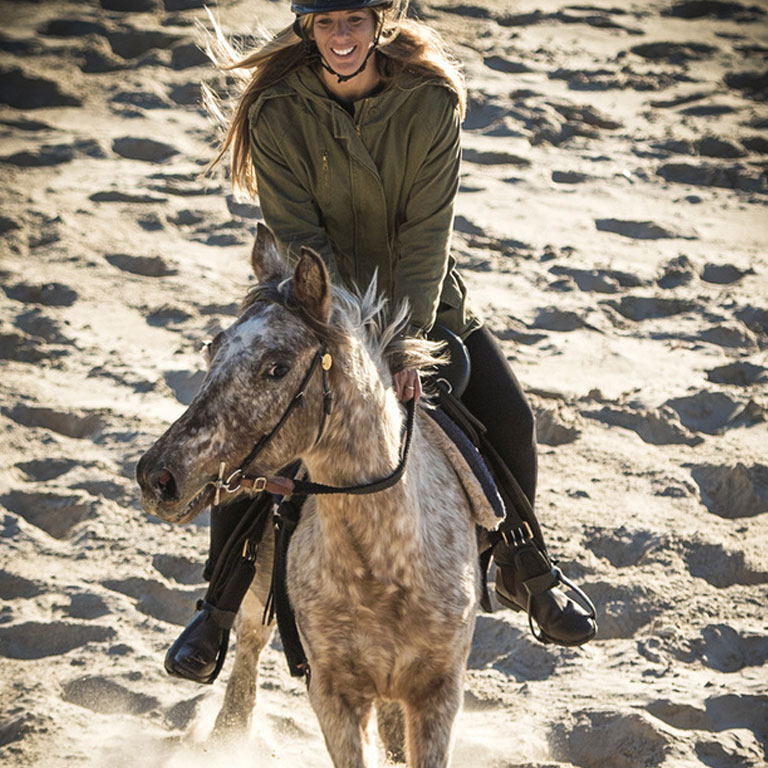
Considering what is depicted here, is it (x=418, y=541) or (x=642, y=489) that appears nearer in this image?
(x=418, y=541)

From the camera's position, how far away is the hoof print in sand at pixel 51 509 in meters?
5.57

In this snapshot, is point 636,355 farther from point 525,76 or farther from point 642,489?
point 525,76

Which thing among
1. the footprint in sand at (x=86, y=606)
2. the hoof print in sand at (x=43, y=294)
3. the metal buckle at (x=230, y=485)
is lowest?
the footprint in sand at (x=86, y=606)

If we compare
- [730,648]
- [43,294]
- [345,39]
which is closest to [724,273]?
[730,648]

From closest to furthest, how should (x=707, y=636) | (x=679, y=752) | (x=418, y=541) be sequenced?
(x=418, y=541) → (x=679, y=752) → (x=707, y=636)

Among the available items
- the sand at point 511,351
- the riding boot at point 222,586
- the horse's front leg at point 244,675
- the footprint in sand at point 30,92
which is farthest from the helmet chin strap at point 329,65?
the footprint in sand at point 30,92

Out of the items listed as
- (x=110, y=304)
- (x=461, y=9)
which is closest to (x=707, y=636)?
(x=110, y=304)

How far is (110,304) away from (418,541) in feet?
15.8

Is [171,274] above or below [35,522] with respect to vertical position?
above

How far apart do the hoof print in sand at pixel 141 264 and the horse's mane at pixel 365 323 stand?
471cm

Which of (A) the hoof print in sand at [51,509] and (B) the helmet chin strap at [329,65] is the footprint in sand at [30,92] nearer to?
(A) the hoof print in sand at [51,509]

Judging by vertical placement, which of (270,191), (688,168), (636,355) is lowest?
(636,355)

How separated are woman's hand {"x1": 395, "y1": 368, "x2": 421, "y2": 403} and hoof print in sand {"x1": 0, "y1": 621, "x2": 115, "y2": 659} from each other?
2.38 meters

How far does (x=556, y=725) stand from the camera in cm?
431
